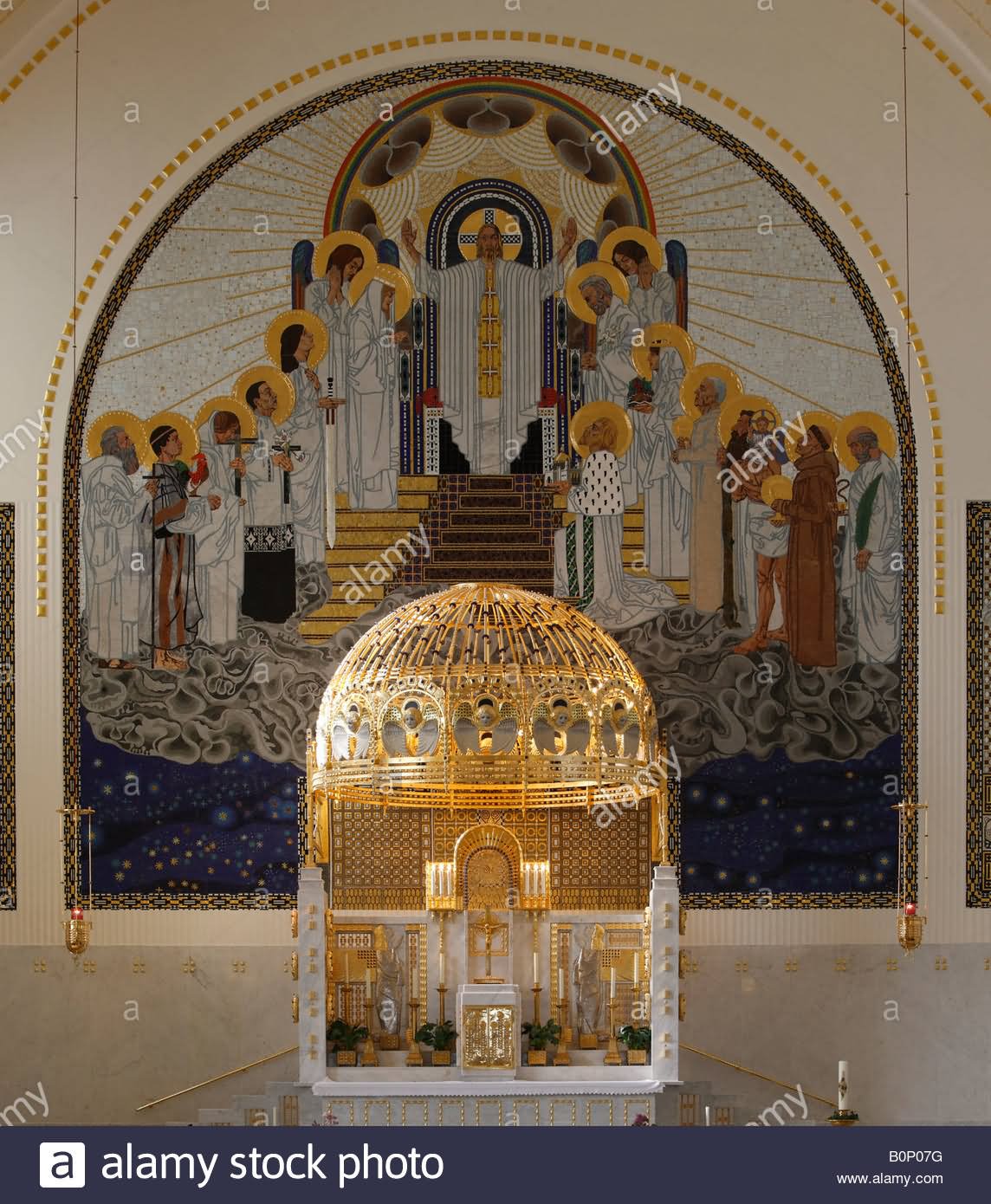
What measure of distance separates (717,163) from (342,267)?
3.67m

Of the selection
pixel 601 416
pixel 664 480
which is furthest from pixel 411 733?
pixel 601 416

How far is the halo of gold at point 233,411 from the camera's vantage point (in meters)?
21.0

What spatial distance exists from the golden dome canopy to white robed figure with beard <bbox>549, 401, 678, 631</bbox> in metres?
0.67

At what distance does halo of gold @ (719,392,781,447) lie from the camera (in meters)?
20.9

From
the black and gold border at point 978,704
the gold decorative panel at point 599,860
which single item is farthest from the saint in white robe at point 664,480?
the black and gold border at point 978,704

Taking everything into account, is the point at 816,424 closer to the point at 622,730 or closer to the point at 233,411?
the point at 622,730

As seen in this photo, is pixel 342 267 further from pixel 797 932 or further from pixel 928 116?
pixel 797 932

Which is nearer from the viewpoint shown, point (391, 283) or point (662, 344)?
point (662, 344)

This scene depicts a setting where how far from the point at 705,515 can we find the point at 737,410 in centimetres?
104

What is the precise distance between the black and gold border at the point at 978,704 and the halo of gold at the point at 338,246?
6.08 metres

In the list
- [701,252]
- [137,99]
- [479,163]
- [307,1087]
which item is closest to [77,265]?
[137,99]

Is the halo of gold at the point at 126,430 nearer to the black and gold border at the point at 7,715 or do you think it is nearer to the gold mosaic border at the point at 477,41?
the gold mosaic border at the point at 477,41

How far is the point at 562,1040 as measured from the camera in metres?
19.3

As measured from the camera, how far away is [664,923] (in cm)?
1892
